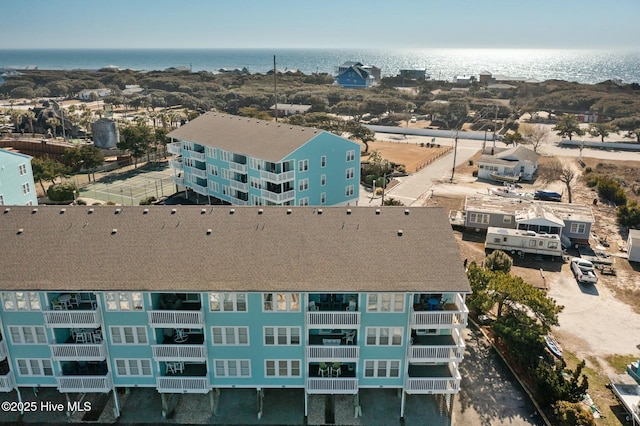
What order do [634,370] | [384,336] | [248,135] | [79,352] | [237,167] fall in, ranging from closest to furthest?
[79,352] → [384,336] → [634,370] → [237,167] → [248,135]

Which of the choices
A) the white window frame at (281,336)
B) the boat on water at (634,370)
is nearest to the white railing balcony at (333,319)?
the white window frame at (281,336)

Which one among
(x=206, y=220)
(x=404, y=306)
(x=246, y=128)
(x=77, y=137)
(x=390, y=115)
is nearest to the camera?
(x=404, y=306)

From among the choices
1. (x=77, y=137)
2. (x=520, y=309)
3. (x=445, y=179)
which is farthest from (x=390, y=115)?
(x=520, y=309)

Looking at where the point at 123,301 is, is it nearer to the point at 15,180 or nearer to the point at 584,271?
the point at 15,180

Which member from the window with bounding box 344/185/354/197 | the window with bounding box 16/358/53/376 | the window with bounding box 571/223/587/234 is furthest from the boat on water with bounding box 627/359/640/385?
the window with bounding box 16/358/53/376

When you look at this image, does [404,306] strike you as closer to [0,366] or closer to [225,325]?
[225,325]

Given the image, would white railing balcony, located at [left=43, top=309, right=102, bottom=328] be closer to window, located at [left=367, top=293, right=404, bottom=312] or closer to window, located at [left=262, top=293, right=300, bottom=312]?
window, located at [left=262, top=293, right=300, bottom=312]

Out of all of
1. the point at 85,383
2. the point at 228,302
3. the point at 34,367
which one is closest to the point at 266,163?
the point at 228,302
